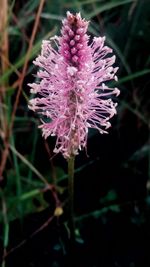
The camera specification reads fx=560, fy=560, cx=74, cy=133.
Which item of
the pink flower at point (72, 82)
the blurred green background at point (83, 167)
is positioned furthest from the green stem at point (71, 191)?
the blurred green background at point (83, 167)

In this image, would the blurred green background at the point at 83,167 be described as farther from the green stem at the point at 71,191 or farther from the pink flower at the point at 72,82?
the pink flower at the point at 72,82

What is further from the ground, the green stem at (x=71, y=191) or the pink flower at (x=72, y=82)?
the pink flower at (x=72, y=82)

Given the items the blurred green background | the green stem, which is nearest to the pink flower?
the green stem

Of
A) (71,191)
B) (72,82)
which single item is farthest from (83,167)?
(72,82)

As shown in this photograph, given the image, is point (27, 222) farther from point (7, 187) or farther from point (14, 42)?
point (14, 42)

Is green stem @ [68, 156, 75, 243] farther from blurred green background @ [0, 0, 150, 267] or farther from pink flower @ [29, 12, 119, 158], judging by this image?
blurred green background @ [0, 0, 150, 267]
